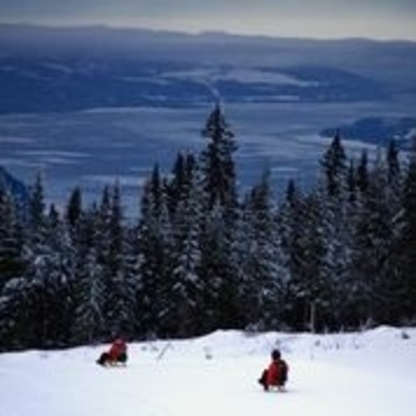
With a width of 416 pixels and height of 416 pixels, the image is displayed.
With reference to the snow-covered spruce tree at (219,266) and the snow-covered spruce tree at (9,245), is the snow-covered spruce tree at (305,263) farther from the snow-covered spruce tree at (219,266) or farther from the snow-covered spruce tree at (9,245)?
the snow-covered spruce tree at (9,245)

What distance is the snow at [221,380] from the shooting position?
2230cm

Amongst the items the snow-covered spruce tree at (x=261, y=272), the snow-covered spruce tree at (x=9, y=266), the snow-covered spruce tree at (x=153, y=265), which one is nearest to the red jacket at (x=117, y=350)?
the snow-covered spruce tree at (x=9, y=266)

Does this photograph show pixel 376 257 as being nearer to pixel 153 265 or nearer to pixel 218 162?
pixel 153 265

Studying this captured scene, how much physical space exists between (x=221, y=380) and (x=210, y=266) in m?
42.1

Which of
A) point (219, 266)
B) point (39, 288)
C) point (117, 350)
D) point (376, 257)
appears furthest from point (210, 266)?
point (117, 350)

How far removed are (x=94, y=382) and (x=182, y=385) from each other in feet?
6.53

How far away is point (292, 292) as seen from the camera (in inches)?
2881

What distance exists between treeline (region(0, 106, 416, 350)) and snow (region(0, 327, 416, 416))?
1104 inches

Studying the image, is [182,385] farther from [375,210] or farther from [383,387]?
[375,210]

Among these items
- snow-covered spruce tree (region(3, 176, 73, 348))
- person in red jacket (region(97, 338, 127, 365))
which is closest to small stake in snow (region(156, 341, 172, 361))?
person in red jacket (region(97, 338, 127, 365))

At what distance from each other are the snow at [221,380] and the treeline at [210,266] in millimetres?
28041

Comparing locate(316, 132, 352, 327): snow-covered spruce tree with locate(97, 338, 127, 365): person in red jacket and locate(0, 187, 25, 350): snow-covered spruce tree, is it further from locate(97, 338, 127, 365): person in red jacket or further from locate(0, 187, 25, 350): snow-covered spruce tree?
locate(97, 338, 127, 365): person in red jacket

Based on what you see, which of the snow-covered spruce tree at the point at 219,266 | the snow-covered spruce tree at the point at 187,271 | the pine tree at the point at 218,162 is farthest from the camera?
the pine tree at the point at 218,162

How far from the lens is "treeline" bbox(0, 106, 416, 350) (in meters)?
66.4
